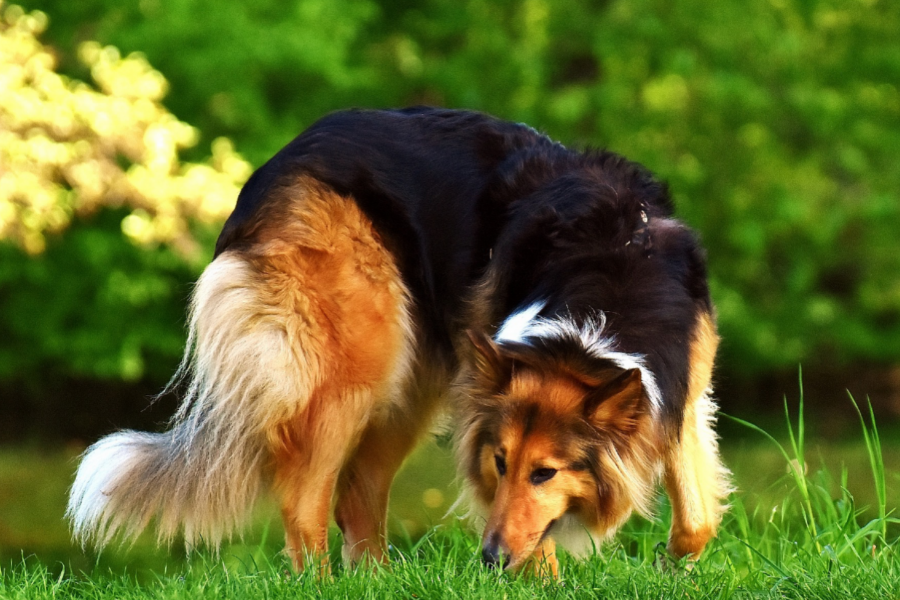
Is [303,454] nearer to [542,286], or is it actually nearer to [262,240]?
[262,240]

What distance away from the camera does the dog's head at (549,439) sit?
3.99 meters

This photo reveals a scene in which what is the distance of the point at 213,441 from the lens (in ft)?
15.6

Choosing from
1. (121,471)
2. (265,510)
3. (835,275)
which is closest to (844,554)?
(265,510)

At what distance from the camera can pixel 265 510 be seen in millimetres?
4871

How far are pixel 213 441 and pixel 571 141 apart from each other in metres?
8.46

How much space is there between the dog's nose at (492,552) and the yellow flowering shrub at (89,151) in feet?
23.6

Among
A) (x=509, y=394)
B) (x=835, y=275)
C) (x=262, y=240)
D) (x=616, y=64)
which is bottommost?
(x=835, y=275)

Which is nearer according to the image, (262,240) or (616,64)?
(262,240)

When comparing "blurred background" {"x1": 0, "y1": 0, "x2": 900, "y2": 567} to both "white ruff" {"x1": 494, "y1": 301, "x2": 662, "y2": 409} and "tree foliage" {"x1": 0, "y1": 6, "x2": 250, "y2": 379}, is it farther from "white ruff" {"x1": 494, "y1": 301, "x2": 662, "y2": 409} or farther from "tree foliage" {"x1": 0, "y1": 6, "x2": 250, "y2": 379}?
"white ruff" {"x1": 494, "y1": 301, "x2": 662, "y2": 409}

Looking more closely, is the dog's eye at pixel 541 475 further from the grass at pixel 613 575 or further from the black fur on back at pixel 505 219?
the black fur on back at pixel 505 219

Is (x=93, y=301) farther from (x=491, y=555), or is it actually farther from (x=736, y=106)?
(x=491, y=555)

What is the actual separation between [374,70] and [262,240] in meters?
11.0

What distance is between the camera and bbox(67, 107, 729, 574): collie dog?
430 centimetres

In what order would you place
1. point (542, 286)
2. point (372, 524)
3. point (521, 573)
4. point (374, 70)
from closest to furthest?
point (521, 573) < point (542, 286) < point (372, 524) < point (374, 70)
